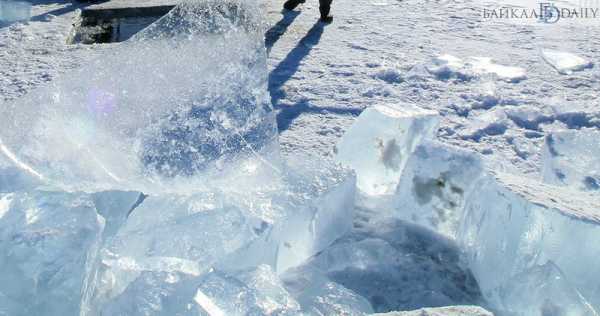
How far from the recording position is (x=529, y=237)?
152cm

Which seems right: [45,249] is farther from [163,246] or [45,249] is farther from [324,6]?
[324,6]

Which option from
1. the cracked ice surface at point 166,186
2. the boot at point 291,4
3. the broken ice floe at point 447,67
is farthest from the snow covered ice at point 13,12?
the broken ice floe at point 447,67

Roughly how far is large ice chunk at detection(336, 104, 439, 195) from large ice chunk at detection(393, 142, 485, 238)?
147 millimetres

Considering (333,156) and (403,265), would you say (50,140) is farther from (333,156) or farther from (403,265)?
(403,265)

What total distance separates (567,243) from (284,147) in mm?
1094

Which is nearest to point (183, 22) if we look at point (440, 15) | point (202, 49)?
point (202, 49)

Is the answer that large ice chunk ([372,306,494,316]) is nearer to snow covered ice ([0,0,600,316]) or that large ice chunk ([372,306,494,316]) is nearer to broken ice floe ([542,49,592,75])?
snow covered ice ([0,0,600,316])

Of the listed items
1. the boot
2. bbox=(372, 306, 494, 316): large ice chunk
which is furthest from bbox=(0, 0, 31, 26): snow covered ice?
bbox=(372, 306, 494, 316): large ice chunk

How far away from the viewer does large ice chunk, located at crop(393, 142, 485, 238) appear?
1.77 m

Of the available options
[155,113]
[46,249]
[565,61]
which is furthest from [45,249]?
[565,61]

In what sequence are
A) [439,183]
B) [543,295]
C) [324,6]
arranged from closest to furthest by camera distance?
[543,295]
[439,183]
[324,6]

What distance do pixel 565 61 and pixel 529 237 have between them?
1.98 m

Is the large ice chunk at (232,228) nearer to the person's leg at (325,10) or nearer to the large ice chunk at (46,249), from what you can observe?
the large ice chunk at (46,249)

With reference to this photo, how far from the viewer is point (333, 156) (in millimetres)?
2062
